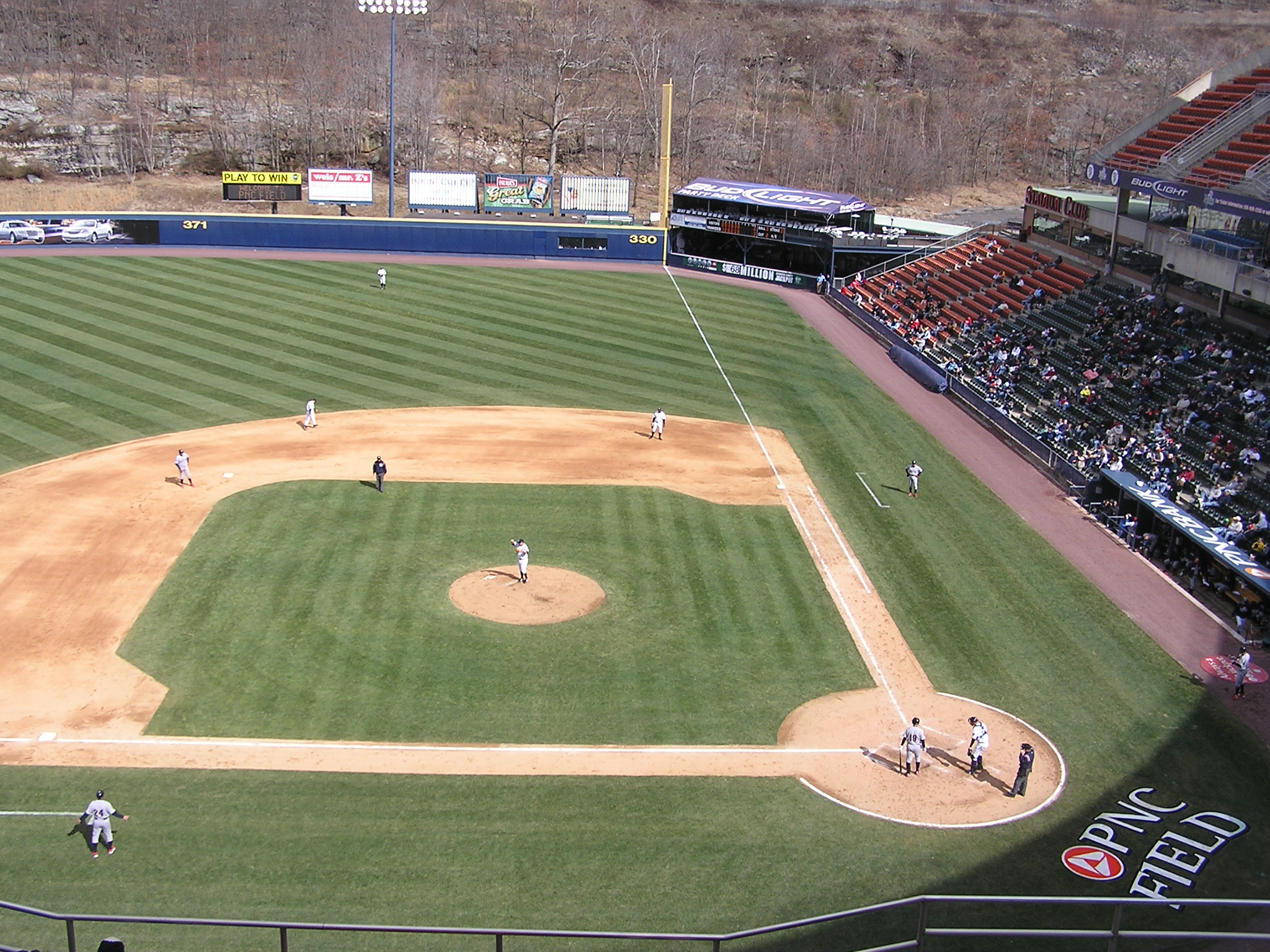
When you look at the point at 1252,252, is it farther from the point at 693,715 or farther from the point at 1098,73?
the point at 1098,73

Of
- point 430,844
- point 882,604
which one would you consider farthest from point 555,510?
point 430,844

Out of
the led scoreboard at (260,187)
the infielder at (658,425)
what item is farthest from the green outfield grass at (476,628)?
the led scoreboard at (260,187)

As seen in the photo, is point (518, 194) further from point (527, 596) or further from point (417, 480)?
point (527, 596)

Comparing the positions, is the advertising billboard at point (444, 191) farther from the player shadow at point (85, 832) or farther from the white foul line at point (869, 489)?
the player shadow at point (85, 832)

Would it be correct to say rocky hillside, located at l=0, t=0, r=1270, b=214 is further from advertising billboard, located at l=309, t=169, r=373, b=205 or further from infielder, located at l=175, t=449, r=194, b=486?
infielder, located at l=175, t=449, r=194, b=486

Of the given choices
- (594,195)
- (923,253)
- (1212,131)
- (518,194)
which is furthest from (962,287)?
(518,194)

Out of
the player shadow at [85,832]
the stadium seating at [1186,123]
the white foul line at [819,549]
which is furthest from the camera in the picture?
the stadium seating at [1186,123]
